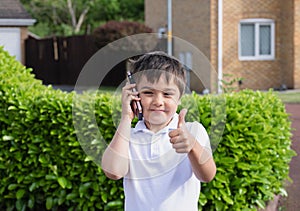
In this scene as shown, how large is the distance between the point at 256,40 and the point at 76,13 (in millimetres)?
29356

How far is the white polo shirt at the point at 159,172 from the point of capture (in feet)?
8.79

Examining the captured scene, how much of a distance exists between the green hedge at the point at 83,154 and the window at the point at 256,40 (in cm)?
1923

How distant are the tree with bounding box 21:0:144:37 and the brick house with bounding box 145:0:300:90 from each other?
21828 millimetres

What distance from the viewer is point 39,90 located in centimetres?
700

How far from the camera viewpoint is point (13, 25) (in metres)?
33.0

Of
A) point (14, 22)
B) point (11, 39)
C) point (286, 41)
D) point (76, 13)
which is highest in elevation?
point (76, 13)

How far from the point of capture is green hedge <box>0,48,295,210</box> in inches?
234

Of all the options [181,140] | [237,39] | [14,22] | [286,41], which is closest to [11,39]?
[14,22]

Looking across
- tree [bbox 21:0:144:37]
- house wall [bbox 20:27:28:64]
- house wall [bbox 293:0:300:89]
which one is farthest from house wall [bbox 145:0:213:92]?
tree [bbox 21:0:144:37]

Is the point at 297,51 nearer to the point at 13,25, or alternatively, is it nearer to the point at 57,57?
the point at 13,25

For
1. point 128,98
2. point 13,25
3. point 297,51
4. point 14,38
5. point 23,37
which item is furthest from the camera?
point 23,37

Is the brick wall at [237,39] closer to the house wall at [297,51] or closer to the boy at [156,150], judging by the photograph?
the house wall at [297,51]

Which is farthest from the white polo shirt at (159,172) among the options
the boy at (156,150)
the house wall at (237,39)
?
the house wall at (237,39)

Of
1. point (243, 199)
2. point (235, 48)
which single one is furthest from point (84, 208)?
point (235, 48)
